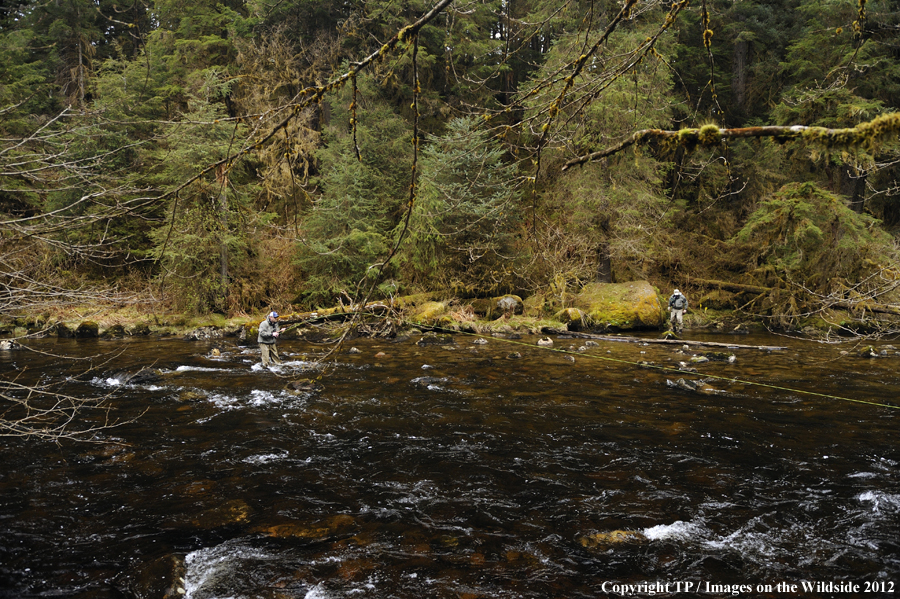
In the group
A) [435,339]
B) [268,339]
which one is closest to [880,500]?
[268,339]

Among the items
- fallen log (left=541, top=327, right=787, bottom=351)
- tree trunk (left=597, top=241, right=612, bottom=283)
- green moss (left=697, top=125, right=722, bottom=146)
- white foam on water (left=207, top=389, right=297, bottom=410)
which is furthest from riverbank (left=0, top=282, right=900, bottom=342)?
green moss (left=697, top=125, right=722, bottom=146)

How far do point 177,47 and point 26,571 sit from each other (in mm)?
26289

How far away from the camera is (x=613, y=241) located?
18906mm

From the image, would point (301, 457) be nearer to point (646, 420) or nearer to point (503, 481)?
point (503, 481)

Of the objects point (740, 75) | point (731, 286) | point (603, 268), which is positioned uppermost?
point (740, 75)

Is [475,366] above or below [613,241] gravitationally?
below

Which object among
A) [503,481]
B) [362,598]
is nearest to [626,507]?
[503,481]

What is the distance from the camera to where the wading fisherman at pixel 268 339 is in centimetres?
1184

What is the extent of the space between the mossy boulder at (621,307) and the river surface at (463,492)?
7.21 meters

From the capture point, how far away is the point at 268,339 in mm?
11891

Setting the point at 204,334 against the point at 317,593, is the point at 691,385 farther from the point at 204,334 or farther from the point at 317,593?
the point at 204,334

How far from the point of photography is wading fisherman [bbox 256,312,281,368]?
38.8 feet

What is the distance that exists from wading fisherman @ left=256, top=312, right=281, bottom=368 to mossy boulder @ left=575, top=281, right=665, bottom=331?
34.2ft

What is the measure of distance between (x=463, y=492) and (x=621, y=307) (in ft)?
45.1
